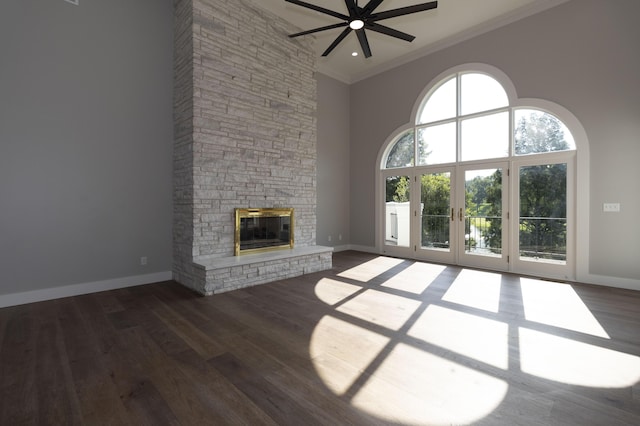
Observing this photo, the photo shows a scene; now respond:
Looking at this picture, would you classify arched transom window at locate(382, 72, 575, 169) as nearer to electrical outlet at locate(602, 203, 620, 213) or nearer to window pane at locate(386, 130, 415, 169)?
window pane at locate(386, 130, 415, 169)

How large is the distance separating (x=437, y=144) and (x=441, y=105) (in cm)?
80

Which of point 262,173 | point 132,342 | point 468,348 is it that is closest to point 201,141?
point 262,173

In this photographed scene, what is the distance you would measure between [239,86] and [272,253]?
2754 mm

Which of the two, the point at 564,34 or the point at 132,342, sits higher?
the point at 564,34

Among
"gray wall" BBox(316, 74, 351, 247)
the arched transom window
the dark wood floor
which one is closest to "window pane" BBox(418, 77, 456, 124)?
the arched transom window

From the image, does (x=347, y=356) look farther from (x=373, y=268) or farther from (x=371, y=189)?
(x=371, y=189)

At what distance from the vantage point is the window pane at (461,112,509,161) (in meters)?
5.16

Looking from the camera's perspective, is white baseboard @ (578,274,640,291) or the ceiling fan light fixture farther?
white baseboard @ (578,274,640,291)

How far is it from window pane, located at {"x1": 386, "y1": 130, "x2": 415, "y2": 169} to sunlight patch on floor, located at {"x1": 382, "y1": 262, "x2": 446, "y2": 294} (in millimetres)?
2385

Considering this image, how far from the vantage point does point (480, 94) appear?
5.44 metres

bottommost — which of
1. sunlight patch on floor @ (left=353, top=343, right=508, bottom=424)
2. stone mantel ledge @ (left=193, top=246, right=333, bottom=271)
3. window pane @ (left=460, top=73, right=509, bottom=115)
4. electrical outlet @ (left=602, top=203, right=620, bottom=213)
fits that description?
sunlight patch on floor @ (left=353, top=343, right=508, bottom=424)

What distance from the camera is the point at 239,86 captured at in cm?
457

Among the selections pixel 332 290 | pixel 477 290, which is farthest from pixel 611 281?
pixel 332 290

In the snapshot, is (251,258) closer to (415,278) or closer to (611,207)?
(415,278)
